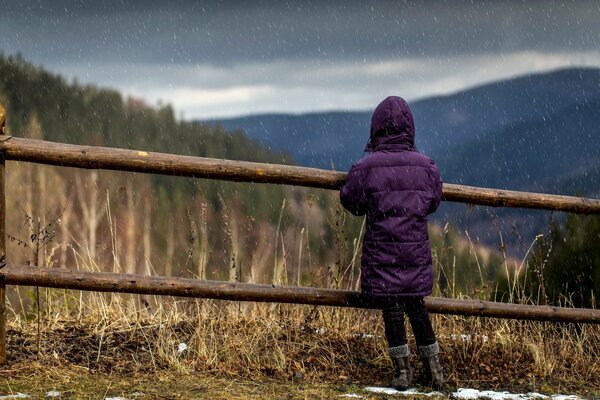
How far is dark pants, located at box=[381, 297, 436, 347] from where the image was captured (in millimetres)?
4820

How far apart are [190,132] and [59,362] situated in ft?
223

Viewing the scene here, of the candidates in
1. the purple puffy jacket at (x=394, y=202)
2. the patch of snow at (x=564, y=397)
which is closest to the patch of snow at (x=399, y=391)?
the purple puffy jacket at (x=394, y=202)

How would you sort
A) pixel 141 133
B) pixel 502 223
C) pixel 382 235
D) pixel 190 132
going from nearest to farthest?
pixel 382 235
pixel 502 223
pixel 141 133
pixel 190 132

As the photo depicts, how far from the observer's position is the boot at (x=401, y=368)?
4848 mm

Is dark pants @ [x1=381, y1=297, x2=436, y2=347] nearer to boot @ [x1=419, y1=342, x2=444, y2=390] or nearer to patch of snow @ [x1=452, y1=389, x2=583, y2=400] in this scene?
boot @ [x1=419, y1=342, x2=444, y2=390]

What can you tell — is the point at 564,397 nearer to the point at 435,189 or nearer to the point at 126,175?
the point at 435,189

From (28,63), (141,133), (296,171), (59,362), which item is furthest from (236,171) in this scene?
(28,63)

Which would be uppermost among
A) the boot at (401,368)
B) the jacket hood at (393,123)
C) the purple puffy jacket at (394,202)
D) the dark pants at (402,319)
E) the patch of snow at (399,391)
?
the jacket hood at (393,123)

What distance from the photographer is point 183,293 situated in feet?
16.2

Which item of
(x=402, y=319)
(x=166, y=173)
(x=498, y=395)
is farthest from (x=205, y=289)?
(x=498, y=395)

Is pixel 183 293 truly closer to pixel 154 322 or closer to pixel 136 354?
pixel 136 354

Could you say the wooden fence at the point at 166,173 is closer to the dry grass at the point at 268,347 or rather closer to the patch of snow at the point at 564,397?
the dry grass at the point at 268,347

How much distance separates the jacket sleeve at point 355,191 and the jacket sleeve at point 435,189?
377 mm

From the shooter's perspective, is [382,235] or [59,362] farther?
[59,362]
